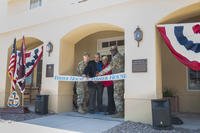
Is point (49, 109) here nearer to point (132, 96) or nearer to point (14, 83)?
point (14, 83)

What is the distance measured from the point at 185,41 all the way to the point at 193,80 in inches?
126

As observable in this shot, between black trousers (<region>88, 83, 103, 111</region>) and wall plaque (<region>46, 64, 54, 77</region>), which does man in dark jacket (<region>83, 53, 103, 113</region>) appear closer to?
black trousers (<region>88, 83, 103, 111</region>)

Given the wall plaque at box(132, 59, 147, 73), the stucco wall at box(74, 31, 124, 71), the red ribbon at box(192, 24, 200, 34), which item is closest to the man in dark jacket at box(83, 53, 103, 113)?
the wall plaque at box(132, 59, 147, 73)

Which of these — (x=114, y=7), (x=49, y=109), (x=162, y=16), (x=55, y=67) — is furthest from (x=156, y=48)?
(x=49, y=109)

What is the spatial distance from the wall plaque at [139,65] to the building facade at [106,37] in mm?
104

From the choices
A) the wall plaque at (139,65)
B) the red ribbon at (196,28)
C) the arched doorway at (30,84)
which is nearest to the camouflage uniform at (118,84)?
the wall plaque at (139,65)

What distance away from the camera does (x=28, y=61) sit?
9359 millimetres

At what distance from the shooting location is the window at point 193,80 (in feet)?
28.8

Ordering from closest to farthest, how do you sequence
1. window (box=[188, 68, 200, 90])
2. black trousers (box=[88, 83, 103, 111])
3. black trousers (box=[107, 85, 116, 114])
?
black trousers (box=[107, 85, 116, 114])
black trousers (box=[88, 83, 103, 111])
window (box=[188, 68, 200, 90])

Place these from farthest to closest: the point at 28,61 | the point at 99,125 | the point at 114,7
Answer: the point at 28,61
the point at 114,7
the point at 99,125

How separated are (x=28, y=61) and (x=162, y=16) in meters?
5.63

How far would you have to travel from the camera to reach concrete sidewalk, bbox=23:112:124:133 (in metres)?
6.06

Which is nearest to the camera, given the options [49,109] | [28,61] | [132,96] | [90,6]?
[132,96]

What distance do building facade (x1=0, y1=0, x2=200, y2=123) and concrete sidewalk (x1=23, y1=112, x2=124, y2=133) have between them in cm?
67
